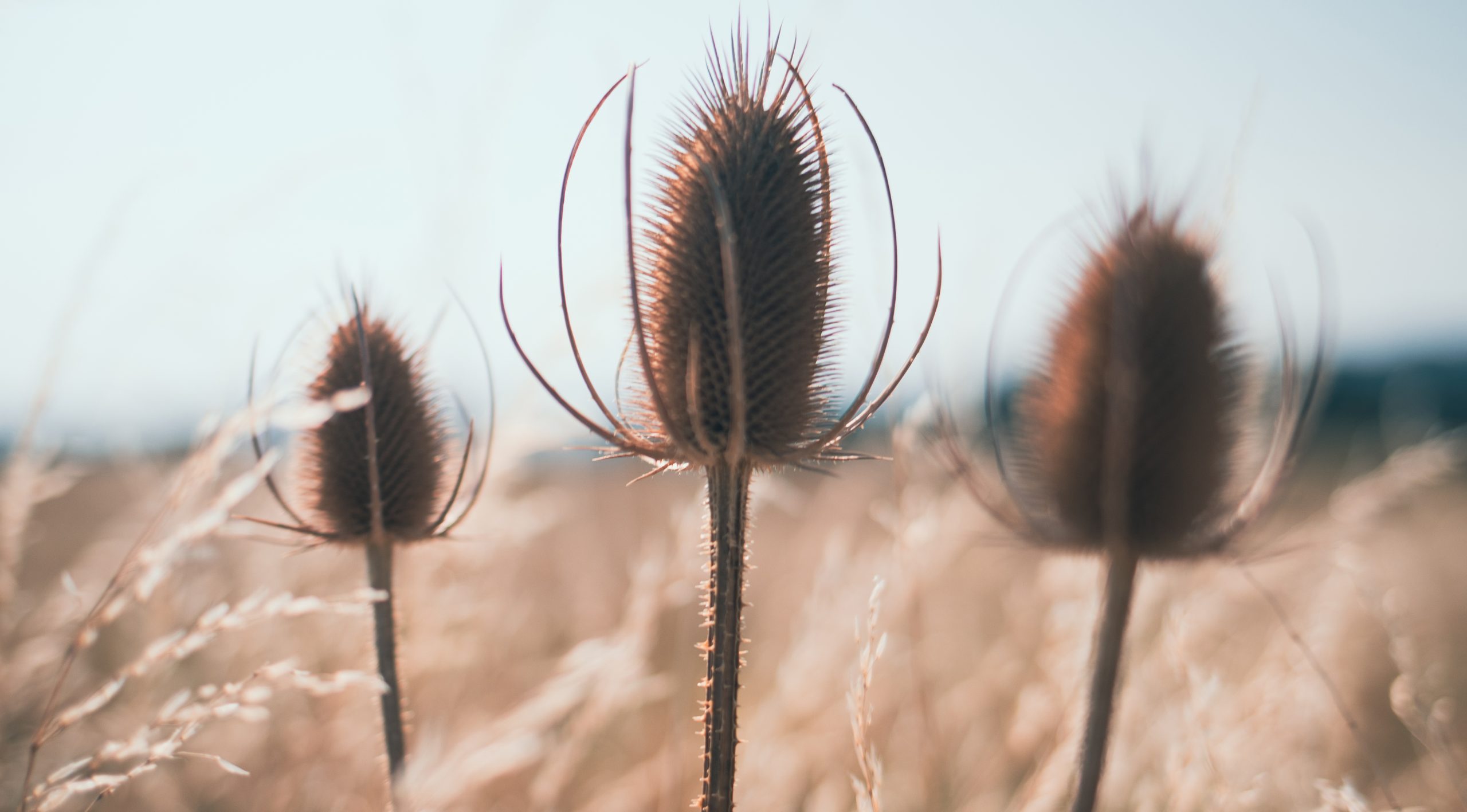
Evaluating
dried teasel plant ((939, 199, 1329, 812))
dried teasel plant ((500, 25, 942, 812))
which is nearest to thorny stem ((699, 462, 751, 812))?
dried teasel plant ((500, 25, 942, 812))

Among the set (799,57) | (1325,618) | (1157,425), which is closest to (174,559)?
(799,57)

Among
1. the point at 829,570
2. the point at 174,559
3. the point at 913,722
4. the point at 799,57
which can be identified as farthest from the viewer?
the point at 913,722

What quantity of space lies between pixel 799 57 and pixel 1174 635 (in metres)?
1.56

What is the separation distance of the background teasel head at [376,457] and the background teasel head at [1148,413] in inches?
44.8

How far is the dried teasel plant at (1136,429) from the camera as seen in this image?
1.71 metres

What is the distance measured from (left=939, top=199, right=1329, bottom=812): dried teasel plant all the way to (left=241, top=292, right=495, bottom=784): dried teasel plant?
3.57 feet

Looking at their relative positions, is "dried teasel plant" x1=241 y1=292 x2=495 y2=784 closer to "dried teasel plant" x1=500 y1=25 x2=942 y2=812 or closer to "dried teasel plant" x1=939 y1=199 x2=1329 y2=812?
"dried teasel plant" x1=500 y1=25 x2=942 y2=812

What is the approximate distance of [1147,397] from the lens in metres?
1.92

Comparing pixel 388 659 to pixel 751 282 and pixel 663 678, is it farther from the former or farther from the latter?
pixel 663 678

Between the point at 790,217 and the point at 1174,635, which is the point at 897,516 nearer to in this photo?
the point at 1174,635

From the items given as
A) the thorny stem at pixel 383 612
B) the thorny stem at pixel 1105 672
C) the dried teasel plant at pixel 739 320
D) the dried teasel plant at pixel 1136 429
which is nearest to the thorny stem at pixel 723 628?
the dried teasel plant at pixel 739 320

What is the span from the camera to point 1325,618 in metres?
2.94

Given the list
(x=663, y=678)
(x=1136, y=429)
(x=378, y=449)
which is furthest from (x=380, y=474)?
(x=1136, y=429)

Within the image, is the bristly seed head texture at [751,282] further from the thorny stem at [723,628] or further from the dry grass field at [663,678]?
the dry grass field at [663,678]
